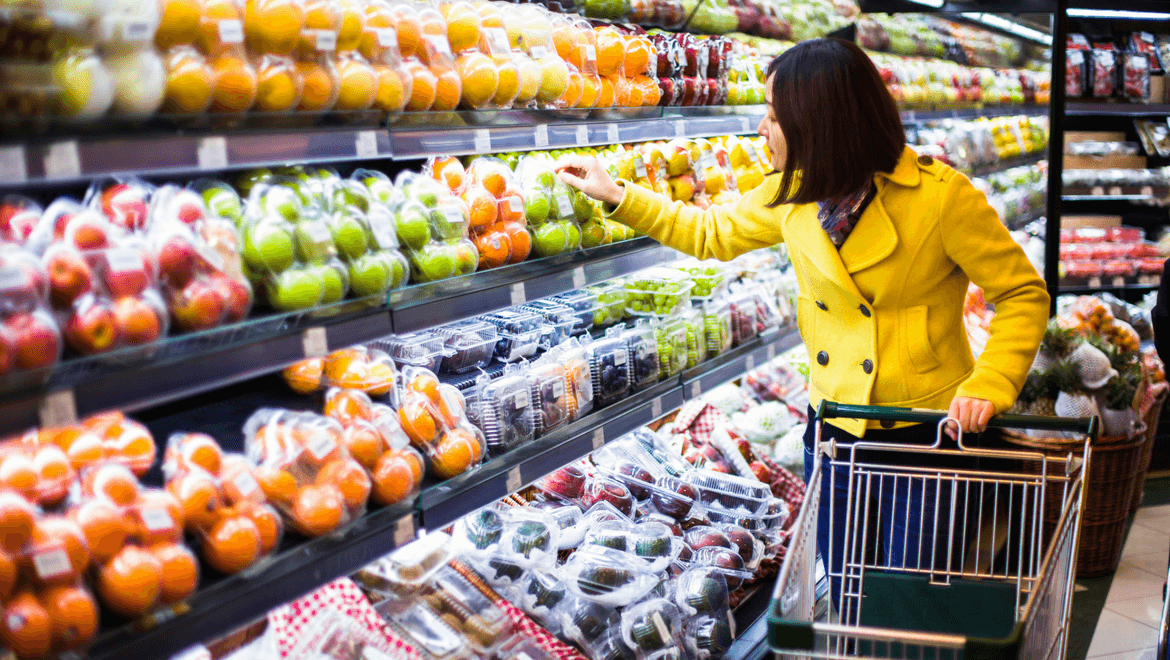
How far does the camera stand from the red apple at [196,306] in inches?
57.1

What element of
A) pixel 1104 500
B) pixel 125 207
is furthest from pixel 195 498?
pixel 1104 500

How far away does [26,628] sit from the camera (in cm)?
119

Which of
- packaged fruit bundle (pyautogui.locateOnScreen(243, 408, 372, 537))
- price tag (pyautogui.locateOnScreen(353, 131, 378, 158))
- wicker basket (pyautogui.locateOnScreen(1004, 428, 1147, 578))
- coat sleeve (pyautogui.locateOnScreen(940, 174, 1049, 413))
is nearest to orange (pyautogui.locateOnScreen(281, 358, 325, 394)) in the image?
packaged fruit bundle (pyautogui.locateOnScreen(243, 408, 372, 537))

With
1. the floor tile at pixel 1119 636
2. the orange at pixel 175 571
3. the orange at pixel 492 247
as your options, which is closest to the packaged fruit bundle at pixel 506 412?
the orange at pixel 492 247

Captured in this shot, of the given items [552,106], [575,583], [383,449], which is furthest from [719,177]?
[383,449]

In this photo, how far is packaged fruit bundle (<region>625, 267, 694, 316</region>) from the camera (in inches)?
116

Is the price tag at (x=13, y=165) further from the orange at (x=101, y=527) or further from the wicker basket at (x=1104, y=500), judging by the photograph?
the wicker basket at (x=1104, y=500)

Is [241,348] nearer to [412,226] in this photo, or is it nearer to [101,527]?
[101,527]

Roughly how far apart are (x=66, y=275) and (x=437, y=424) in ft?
2.73

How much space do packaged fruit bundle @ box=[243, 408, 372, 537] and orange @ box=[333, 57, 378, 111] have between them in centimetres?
60

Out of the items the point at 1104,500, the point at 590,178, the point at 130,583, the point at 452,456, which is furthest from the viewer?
the point at 1104,500

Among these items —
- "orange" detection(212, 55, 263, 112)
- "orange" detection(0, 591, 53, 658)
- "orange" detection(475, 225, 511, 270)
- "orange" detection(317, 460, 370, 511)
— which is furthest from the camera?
"orange" detection(475, 225, 511, 270)

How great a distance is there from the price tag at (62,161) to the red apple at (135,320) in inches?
7.6

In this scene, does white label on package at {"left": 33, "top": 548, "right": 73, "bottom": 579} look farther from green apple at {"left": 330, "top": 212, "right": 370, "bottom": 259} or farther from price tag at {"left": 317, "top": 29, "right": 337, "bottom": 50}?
price tag at {"left": 317, "top": 29, "right": 337, "bottom": 50}
